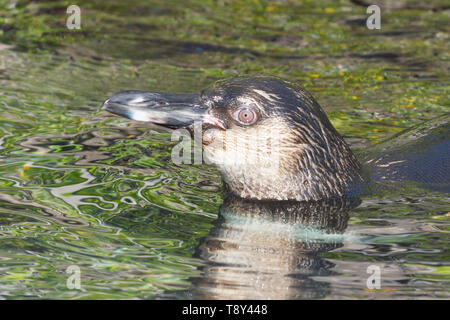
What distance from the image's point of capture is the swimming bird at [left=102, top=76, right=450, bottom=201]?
6098 millimetres

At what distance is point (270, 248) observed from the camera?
5531 millimetres

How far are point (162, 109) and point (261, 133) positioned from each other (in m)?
0.72

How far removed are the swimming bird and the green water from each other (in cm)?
31

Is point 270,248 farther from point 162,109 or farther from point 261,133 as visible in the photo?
point 162,109

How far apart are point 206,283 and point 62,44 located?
6.15 meters
